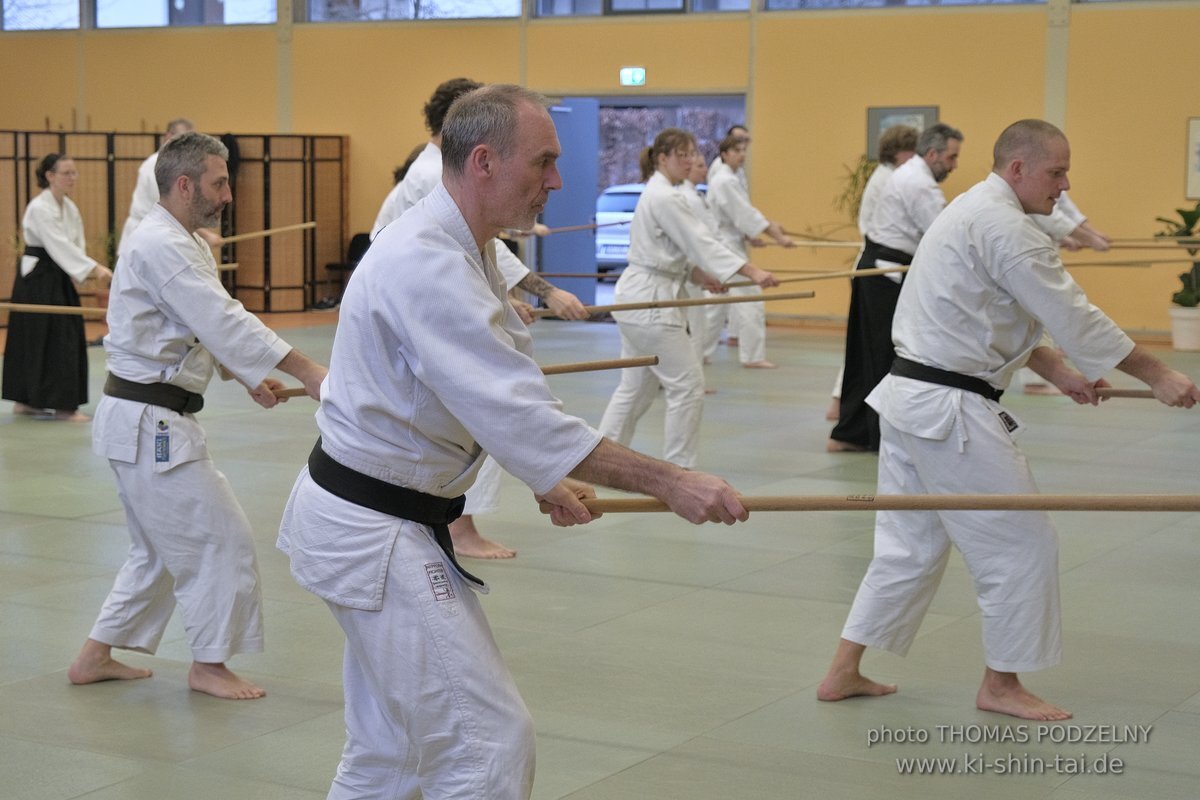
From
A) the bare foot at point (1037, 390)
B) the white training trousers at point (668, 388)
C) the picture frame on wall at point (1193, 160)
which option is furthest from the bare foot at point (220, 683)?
the picture frame on wall at point (1193, 160)

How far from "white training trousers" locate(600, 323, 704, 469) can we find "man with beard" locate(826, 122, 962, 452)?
1.29 m

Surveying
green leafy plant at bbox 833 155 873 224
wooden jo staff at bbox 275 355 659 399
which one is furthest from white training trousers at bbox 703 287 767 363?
wooden jo staff at bbox 275 355 659 399

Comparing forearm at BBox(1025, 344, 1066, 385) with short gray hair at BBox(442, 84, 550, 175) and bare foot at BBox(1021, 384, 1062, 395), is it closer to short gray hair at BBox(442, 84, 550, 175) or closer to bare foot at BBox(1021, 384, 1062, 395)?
→ short gray hair at BBox(442, 84, 550, 175)

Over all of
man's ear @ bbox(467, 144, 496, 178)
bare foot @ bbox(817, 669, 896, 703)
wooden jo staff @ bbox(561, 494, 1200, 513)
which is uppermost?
man's ear @ bbox(467, 144, 496, 178)

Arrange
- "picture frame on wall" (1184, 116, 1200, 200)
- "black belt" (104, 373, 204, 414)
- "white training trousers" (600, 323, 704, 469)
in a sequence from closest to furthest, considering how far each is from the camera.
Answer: "black belt" (104, 373, 204, 414) < "white training trousers" (600, 323, 704, 469) < "picture frame on wall" (1184, 116, 1200, 200)

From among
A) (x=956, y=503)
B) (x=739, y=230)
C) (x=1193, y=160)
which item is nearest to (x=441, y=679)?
(x=956, y=503)

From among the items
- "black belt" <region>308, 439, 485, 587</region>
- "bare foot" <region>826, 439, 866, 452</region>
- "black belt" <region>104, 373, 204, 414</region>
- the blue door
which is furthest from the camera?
the blue door

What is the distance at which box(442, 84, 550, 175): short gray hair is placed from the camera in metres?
2.59

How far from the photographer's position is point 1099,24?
1435cm

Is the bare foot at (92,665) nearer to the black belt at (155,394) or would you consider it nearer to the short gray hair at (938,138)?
the black belt at (155,394)

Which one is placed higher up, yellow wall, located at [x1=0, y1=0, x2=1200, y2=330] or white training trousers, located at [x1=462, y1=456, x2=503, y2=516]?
yellow wall, located at [x1=0, y1=0, x2=1200, y2=330]

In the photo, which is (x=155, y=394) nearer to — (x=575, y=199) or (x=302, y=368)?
(x=302, y=368)

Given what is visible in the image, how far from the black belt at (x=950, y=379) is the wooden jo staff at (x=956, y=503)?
1.17 meters

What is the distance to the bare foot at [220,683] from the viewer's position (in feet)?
14.0
